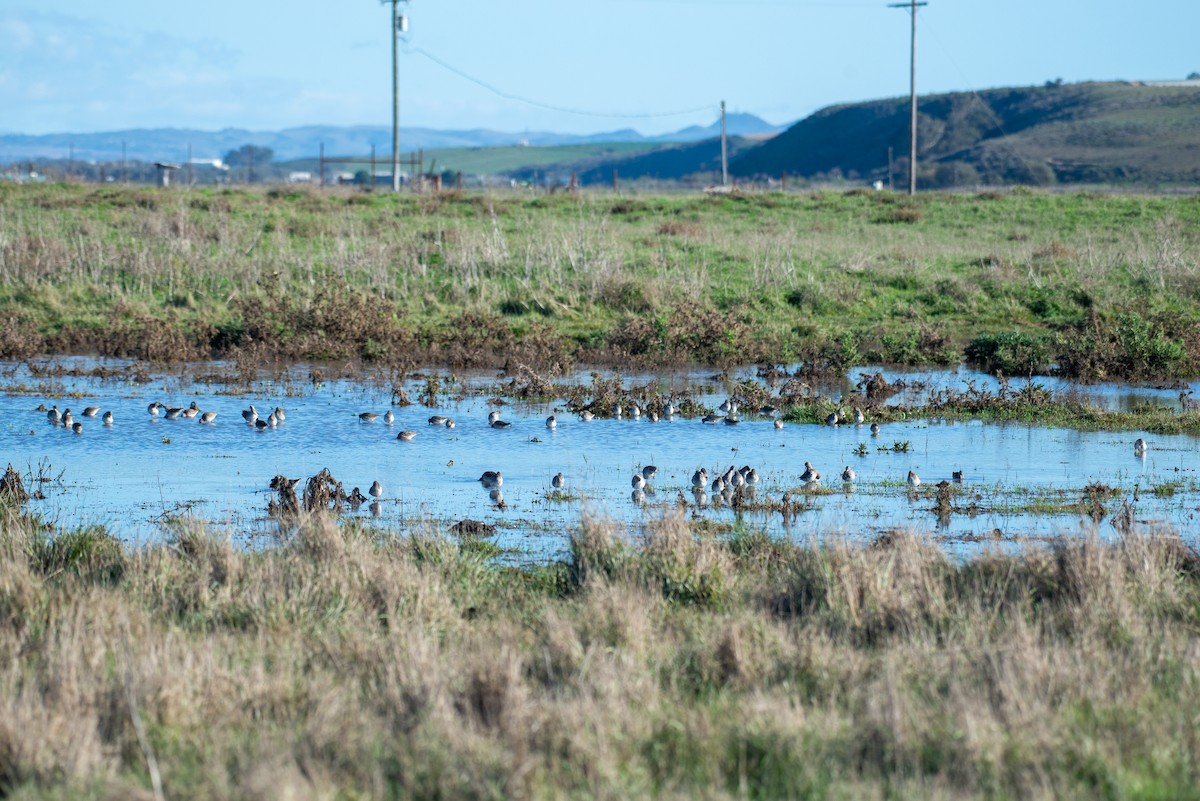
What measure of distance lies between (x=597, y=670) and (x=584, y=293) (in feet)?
59.4

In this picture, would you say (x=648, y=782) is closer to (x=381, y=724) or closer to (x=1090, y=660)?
(x=381, y=724)

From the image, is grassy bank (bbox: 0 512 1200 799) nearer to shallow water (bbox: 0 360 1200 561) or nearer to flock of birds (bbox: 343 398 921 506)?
shallow water (bbox: 0 360 1200 561)

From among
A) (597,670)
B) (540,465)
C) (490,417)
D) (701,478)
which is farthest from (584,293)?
(597,670)

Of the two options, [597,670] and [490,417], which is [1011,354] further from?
[597,670]

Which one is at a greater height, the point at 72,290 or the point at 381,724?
the point at 72,290

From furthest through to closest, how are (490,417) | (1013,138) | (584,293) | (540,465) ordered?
(1013,138), (584,293), (490,417), (540,465)

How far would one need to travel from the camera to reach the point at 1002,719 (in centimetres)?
596

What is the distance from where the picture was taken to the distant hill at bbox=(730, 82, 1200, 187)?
4052 inches

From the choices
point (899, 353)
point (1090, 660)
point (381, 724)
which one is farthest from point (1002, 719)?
point (899, 353)

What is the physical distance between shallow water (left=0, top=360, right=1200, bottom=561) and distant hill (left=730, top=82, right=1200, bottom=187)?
289 feet

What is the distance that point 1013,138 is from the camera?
4899 inches

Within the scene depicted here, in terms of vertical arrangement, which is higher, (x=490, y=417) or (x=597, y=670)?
(x=490, y=417)

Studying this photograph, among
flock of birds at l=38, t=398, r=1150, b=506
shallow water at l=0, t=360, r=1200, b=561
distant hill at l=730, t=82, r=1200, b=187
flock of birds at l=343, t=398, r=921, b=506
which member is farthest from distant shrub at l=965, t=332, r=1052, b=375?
distant hill at l=730, t=82, r=1200, b=187

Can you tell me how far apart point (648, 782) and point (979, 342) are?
16457 millimetres
